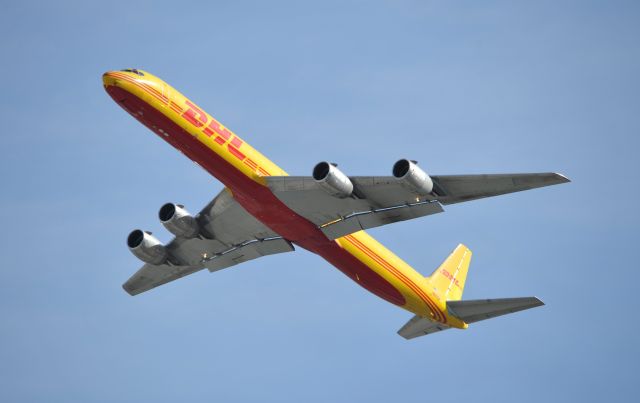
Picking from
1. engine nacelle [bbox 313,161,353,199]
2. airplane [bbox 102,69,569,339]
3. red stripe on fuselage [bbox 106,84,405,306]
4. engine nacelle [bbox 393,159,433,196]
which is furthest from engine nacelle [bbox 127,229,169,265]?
engine nacelle [bbox 393,159,433,196]

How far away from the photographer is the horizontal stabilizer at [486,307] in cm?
5991

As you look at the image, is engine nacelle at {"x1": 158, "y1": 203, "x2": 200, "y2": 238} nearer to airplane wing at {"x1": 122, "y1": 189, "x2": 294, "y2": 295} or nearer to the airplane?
the airplane

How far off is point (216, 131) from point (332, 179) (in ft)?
24.0

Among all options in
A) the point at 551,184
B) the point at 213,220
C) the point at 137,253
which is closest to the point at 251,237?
the point at 213,220

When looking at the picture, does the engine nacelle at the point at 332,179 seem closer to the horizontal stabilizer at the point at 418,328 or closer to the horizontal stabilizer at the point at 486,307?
the horizontal stabilizer at the point at 486,307

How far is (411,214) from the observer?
55.5 m

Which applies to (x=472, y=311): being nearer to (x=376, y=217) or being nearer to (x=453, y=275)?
(x=453, y=275)

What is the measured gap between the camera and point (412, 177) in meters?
51.5

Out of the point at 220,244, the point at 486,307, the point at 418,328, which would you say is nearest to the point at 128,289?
the point at 220,244

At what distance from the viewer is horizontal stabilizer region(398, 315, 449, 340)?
2611 inches

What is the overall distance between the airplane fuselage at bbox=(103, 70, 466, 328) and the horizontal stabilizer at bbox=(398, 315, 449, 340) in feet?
24.9

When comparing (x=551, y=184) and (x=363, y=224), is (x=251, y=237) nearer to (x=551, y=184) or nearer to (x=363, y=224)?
(x=363, y=224)

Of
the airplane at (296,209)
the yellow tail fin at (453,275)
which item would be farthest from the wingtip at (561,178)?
the yellow tail fin at (453,275)

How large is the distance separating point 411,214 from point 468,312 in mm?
11146
